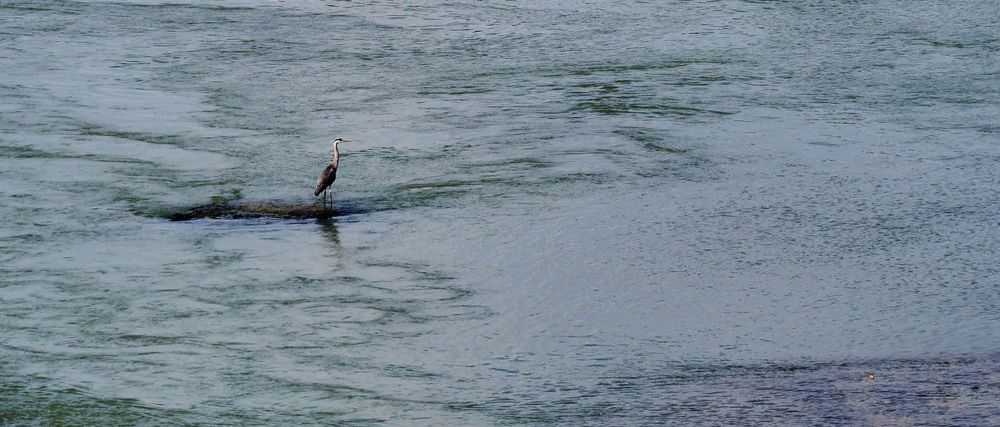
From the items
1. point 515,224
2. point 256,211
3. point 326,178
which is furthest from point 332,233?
point 515,224

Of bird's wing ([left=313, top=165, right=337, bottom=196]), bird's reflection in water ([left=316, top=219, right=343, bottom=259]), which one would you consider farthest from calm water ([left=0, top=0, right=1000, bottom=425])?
bird's wing ([left=313, top=165, right=337, bottom=196])

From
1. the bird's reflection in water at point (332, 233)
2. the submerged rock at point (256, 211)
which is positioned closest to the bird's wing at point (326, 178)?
the submerged rock at point (256, 211)

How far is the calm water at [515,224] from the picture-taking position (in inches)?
263

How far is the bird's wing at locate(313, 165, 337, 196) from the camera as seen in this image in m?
9.61

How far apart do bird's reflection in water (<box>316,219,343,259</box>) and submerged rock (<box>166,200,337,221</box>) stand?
10cm

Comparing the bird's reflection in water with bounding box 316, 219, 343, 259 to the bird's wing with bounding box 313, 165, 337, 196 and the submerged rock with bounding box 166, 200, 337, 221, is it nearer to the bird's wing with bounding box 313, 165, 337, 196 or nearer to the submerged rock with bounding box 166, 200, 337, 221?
the submerged rock with bounding box 166, 200, 337, 221

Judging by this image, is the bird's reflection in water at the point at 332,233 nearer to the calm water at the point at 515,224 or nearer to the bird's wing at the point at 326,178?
the calm water at the point at 515,224

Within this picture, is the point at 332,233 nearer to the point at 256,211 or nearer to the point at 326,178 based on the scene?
the point at 326,178

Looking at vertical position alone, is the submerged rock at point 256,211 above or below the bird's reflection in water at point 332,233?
above

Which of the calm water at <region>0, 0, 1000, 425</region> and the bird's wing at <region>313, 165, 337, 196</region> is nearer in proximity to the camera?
the calm water at <region>0, 0, 1000, 425</region>

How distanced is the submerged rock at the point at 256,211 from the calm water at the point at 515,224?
0.14 m

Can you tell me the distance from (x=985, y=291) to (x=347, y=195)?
4.40 meters

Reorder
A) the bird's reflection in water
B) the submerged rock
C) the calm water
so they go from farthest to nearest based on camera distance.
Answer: the submerged rock, the bird's reflection in water, the calm water

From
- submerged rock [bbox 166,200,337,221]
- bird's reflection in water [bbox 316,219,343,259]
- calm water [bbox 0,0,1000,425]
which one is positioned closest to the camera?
calm water [bbox 0,0,1000,425]
